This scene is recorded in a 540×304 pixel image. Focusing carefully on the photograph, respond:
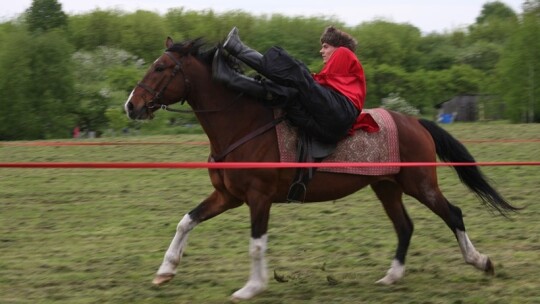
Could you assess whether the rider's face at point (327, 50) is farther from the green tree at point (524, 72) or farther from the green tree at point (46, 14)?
the green tree at point (46, 14)

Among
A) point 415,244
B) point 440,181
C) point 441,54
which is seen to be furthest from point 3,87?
point 441,54

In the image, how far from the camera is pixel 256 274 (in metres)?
5.49

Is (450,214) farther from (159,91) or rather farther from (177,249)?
(159,91)

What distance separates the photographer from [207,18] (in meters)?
38.7

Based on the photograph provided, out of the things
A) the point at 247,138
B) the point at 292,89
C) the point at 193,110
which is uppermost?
the point at 292,89

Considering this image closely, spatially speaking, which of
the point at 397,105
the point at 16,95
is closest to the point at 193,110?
the point at 16,95

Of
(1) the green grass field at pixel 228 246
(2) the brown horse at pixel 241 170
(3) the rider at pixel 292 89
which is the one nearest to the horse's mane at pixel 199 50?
(2) the brown horse at pixel 241 170

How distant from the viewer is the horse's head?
5.66 meters

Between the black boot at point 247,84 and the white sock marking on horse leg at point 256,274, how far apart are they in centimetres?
102

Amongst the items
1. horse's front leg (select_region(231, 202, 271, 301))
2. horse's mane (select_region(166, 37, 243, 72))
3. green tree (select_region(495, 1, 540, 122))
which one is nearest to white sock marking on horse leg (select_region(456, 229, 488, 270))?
horse's front leg (select_region(231, 202, 271, 301))

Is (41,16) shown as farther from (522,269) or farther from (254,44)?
(522,269)

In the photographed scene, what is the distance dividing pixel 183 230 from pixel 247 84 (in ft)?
3.80

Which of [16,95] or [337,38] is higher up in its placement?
[337,38]

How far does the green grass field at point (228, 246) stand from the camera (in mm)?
5645
